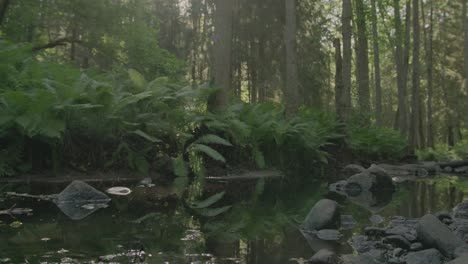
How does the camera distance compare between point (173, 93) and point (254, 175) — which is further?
point (254, 175)

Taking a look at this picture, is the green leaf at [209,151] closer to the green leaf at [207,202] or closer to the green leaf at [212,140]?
the green leaf at [212,140]

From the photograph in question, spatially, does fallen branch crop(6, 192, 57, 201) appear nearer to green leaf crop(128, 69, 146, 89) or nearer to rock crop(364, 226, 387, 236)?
rock crop(364, 226, 387, 236)

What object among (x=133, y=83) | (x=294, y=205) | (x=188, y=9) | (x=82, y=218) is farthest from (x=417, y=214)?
(x=188, y=9)

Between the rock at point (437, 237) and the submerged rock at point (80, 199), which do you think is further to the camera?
the submerged rock at point (80, 199)

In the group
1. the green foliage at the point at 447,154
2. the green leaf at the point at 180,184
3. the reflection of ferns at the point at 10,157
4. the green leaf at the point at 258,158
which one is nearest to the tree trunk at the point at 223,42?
the green leaf at the point at 258,158

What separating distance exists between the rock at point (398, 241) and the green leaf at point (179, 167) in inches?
208

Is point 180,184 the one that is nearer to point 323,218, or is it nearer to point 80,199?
point 80,199

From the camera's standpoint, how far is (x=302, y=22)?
1977 centimetres

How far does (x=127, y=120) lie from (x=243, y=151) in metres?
2.80

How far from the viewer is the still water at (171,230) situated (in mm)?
3508

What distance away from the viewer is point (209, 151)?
908cm

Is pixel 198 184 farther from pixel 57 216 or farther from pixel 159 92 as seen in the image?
pixel 57 216

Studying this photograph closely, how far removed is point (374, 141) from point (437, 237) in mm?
12750

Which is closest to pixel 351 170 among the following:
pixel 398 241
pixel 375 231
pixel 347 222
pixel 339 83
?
pixel 339 83
